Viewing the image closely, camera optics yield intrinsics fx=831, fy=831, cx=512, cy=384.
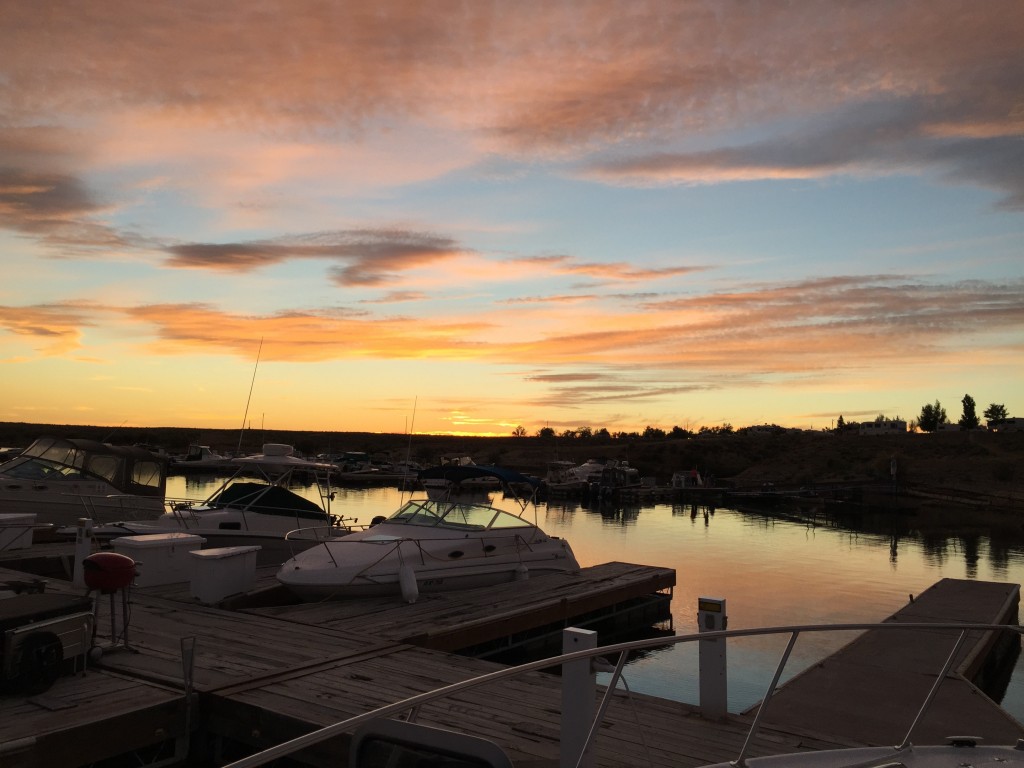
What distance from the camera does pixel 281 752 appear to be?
3592mm

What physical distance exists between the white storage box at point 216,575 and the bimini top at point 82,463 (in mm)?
10740

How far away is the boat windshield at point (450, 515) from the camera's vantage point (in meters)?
16.0

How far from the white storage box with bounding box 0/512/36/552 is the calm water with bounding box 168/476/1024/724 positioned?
12916mm

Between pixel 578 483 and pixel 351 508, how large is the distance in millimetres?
20093

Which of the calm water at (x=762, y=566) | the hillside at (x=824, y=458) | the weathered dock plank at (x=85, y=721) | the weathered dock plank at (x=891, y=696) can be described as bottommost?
the calm water at (x=762, y=566)

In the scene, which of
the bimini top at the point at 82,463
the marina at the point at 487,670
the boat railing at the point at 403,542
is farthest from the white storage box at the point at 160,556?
the bimini top at the point at 82,463

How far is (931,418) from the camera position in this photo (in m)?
132

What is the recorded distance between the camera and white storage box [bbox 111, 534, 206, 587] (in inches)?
555

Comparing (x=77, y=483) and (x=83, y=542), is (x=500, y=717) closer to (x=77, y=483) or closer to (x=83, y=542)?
(x=83, y=542)

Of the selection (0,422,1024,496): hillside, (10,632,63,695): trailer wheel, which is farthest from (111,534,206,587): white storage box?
(0,422,1024,496): hillside

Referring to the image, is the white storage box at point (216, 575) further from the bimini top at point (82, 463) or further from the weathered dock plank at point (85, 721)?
the bimini top at point (82, 463)

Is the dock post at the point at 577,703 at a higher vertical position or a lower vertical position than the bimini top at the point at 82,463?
lower

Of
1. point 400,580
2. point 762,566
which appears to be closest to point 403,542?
point 400,580

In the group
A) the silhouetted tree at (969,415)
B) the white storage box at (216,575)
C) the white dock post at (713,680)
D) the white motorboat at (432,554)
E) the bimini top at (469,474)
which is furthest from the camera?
the silhouetted tree at (969,415)
